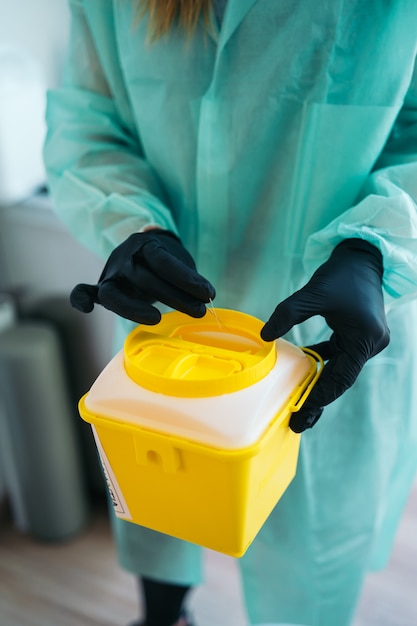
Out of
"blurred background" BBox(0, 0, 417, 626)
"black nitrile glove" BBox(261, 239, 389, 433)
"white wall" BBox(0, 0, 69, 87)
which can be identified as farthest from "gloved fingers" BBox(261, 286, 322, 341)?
"white wall" BBox(0, 0, 69, 87)

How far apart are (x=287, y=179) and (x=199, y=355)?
281mm

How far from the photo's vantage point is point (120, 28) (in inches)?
30.5

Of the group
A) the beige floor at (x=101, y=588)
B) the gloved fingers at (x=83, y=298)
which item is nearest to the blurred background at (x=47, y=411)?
the beige floor at (x=101, y=588)

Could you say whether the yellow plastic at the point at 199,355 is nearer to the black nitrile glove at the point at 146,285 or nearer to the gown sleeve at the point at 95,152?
the black nitrile glove at the point at 146,285

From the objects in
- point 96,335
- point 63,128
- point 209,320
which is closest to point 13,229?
point 96,335

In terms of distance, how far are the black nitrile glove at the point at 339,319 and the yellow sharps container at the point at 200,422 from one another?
0.8 inches

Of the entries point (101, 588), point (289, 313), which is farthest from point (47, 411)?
point (289, 313)

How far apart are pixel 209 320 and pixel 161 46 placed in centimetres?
35

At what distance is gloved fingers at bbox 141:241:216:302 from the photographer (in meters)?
0.66

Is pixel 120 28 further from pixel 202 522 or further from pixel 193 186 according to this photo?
pixel 202 522

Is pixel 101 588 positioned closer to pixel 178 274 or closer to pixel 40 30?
pixel 178 274

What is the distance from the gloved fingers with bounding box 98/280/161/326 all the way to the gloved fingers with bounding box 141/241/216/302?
1.6 inches

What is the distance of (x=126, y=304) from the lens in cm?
67

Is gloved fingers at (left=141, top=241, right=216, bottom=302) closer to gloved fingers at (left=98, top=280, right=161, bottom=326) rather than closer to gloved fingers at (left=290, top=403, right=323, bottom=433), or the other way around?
gloved fingers at (left=98, top=280, right=161, bottom=326)
